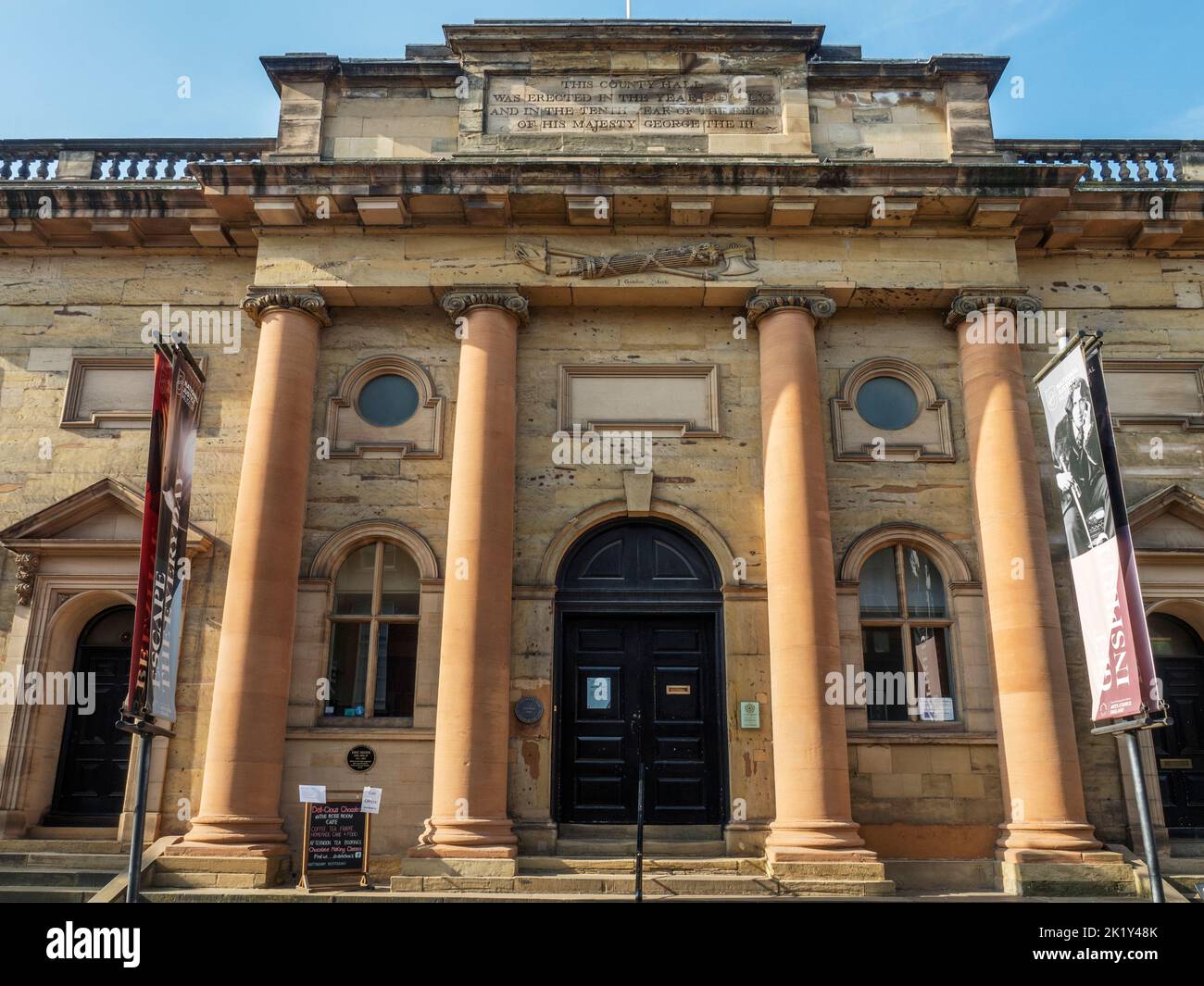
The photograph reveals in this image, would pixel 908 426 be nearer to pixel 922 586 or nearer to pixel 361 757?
pixel 922 586

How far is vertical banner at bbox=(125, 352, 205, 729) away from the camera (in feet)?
32.5

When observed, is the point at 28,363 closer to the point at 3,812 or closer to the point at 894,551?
the point at 3,812

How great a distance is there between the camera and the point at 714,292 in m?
13.7

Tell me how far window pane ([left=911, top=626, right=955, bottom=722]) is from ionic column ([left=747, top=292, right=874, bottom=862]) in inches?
47.7

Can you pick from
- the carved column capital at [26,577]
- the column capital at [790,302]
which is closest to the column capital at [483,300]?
the column capital at [790,302]

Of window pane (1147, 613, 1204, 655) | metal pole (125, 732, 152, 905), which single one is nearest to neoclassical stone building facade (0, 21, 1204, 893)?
window pane (1147, 613, 1204, 655)

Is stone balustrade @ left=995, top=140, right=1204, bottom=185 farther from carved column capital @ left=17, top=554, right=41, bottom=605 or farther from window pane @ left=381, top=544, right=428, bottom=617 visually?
carved column capital @ left=17, top=554, right=41, bottom=605

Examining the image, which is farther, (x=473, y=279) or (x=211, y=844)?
(x=473, y=279)

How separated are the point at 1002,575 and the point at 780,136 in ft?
22.2

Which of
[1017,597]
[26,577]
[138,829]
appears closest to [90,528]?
[26,577]

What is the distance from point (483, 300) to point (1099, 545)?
803cm

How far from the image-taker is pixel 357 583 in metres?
13.2
